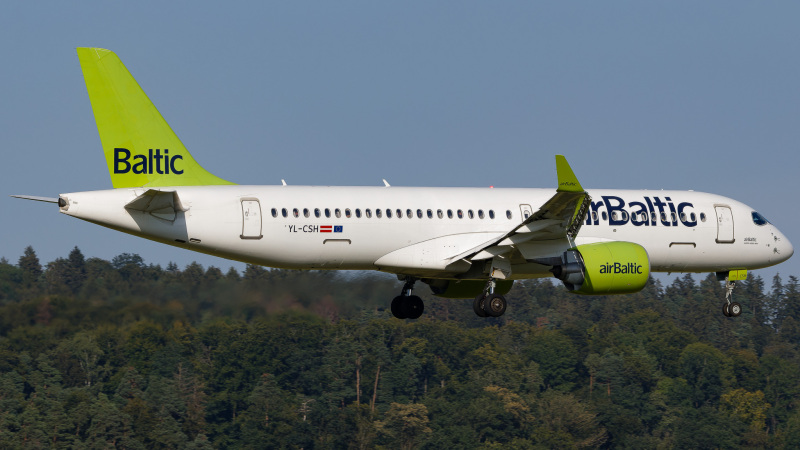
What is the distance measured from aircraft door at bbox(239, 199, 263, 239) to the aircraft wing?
565 cm

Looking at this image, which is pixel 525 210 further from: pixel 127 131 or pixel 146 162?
pixel 127 131

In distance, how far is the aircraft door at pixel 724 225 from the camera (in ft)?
130

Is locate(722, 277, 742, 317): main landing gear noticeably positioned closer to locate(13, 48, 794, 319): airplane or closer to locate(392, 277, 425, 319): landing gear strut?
locate(13, 48, 794, 319): airplane

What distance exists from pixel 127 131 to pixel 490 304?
11.1 m

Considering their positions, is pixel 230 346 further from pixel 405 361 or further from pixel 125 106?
pixel 125 106

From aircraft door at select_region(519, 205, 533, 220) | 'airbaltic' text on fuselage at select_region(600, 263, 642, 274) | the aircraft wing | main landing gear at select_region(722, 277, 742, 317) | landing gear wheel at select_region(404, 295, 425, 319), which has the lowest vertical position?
main landing gear at select_region(722, 277, 742, 317)

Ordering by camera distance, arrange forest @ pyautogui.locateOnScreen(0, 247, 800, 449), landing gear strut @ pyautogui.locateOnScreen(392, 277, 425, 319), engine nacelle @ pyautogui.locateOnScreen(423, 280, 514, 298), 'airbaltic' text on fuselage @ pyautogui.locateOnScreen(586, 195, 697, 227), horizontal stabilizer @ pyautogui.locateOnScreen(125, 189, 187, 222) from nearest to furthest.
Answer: horizontal stabilizer @ pyautogui.locateOnScreen(125, 189, 187, 222) → 'airbaltic' text on fuselage @ pyautogui.locateOnScreen(586, 195, 697, 227) → landing gear strut @ pyautogui.locateOnScreen(392, 277, 425, 319) → engine nacelle @ pyautogui.locateOnScreen(423, 280, 514, 298) → forest @ pyautogui.locateOnScreen(0, 247, 800, 449)

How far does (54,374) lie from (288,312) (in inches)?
1889

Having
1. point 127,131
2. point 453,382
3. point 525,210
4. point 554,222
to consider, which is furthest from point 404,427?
point 127,131

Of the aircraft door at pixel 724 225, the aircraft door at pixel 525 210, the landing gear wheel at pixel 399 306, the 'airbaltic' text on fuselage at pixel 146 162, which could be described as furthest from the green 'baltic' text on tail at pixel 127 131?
the aircraft door at pixel 724 225

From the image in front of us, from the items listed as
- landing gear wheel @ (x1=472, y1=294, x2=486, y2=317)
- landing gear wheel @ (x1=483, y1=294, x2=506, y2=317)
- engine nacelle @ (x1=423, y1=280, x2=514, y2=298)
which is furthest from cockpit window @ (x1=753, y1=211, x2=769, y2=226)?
landing gear wheel @ (x1=472, y1=294, x2=486, y2=317)

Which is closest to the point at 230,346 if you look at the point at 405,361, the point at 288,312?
the point at 405,361

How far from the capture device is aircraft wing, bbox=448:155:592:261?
32.5m

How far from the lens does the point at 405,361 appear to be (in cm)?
10819
